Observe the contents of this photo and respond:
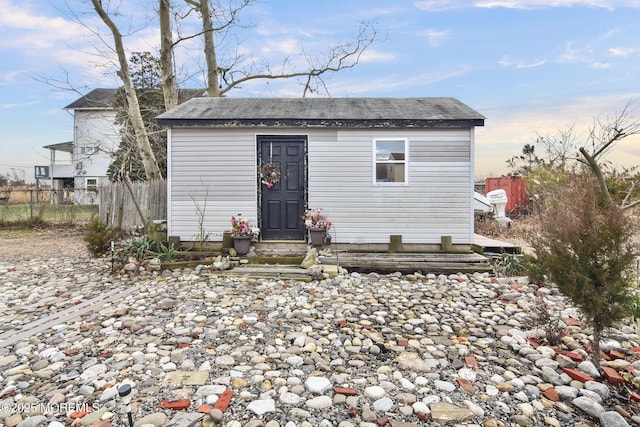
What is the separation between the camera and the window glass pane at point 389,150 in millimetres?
7093

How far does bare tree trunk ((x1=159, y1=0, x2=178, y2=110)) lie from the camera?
10.5m

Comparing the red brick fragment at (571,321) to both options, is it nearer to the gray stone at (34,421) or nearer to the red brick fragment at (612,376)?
the red brick fragment at (612,376)

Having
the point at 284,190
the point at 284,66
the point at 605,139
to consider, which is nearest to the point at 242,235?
the point at 284,190

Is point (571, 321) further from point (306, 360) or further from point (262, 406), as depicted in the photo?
point (262, 406)

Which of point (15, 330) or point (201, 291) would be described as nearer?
point (15, 330)

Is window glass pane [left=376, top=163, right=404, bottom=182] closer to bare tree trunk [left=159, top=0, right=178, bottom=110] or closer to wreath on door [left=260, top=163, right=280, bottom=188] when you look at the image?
wreath on door [left=260, top=163, right=280, bottom=188]

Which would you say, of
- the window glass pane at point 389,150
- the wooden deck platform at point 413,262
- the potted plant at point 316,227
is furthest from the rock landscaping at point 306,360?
the window glass pane at point 389,150

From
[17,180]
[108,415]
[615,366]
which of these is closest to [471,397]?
[615,366]

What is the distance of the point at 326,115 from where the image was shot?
7066 mm

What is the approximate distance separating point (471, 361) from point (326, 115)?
213 inches

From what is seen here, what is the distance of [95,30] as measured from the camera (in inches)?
404

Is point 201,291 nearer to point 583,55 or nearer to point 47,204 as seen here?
point 583,55

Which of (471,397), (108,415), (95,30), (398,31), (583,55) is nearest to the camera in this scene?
(108,415)

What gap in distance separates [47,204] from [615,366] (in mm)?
16429
